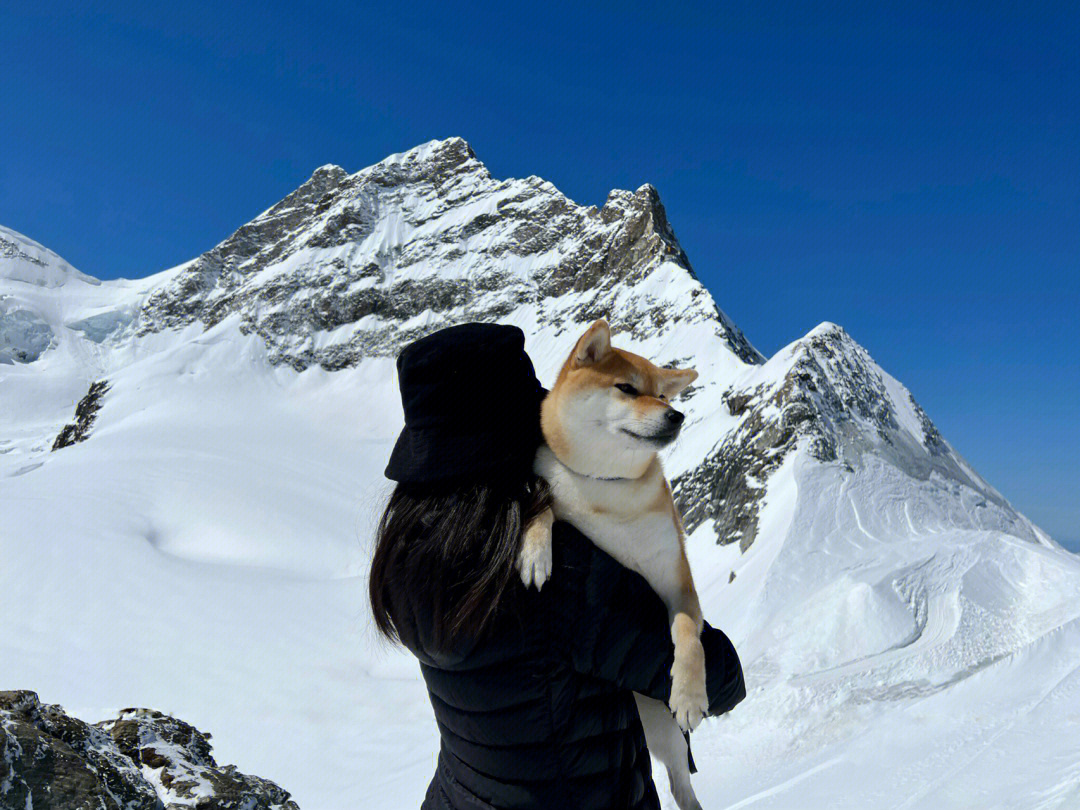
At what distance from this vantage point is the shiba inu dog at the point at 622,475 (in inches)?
66.8

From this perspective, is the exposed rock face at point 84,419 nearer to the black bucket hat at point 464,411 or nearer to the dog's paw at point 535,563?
the black bucket hat at point 464,411

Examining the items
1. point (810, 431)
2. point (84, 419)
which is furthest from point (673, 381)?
point (84, 419)

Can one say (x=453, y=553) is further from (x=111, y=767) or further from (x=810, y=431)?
(x=810, y=431)

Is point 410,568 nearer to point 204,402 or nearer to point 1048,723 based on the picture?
point 1048,723

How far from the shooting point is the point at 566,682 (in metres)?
1.64

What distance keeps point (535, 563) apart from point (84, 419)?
58.6m

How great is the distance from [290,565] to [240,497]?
6.40 meters

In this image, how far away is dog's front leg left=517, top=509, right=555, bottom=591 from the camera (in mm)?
1578

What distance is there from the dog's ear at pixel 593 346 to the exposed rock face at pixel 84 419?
54.6 metres

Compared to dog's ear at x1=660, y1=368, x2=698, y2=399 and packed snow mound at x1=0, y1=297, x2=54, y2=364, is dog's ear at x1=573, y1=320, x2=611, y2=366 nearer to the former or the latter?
dog's ear at x1=660, y1=368, x2=698, y2=399

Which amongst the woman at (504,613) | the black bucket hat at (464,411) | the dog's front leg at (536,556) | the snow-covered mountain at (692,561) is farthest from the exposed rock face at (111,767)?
the dog's front leg at (536,556)

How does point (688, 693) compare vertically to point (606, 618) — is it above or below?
below

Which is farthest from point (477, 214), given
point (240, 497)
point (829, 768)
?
point (829, 768)

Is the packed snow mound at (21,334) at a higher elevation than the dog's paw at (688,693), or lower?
higher
